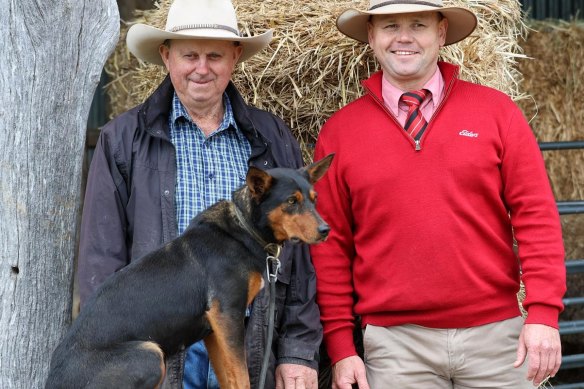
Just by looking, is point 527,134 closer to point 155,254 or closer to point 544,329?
point 544,329

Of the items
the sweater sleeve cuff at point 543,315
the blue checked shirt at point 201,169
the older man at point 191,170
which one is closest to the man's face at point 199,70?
the older man at point 191,170

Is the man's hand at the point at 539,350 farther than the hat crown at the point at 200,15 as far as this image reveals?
No

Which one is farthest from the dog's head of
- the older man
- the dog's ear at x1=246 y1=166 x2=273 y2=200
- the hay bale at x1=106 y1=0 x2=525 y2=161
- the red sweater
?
the hay bale at x1=106 y1=0 x2=525 y2=161

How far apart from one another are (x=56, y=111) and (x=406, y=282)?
172 cm

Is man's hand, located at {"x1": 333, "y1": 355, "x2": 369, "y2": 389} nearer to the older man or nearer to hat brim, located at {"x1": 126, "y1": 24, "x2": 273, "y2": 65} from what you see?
the older man

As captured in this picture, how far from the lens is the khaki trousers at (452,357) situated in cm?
417

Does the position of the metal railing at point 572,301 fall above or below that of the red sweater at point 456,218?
below

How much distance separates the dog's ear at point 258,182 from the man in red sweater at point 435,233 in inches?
28.0

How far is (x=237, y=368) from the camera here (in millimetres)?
3564

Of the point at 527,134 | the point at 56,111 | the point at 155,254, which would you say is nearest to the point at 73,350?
the point at 155,254

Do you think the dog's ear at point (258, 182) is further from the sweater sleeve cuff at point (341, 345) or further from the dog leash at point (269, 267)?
the sweater sleeve cuff at point (341, 345)

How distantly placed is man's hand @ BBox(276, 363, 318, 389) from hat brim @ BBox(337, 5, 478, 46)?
5.44ft

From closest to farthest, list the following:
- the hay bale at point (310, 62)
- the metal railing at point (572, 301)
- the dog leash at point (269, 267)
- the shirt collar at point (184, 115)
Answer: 1. the dog leash at point (269, 267)
2. the shirt collar at point (184, 115)
3. the hay bale at point (310, 62)
4. the metal railing at point (572, 301)

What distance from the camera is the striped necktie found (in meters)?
4.25
